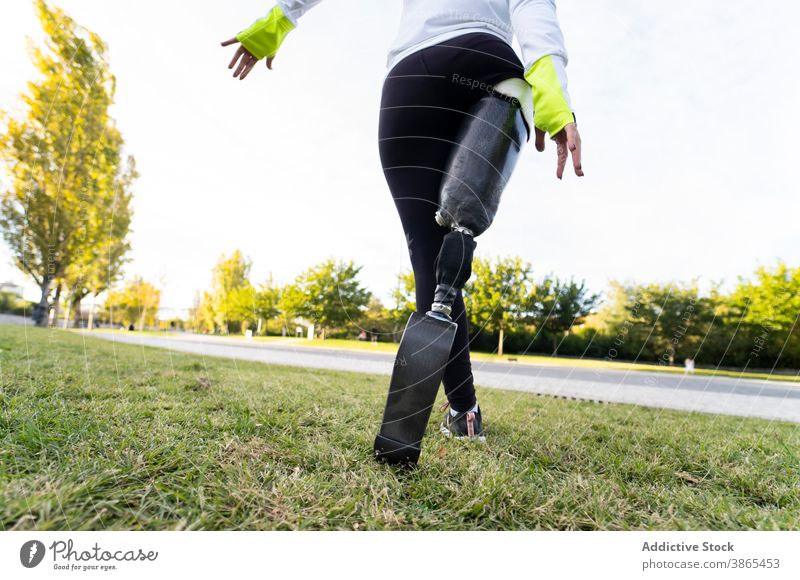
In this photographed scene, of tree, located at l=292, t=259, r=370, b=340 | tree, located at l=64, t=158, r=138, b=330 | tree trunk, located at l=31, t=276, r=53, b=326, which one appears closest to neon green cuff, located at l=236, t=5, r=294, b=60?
tree, located at l=64, t=158, r=138, b=330

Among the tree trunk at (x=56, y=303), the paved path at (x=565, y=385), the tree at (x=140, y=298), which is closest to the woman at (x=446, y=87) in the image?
the tree at (x=140, y=298)

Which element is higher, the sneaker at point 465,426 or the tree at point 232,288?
the tree at point 232,288

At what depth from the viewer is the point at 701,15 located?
1.38m

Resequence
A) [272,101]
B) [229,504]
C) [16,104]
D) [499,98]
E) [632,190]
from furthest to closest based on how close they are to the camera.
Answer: [632,190] → [272,101] → [16,104] → [499,98] → [229,504]

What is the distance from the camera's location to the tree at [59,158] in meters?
1.05

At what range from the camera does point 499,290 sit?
1.45 meters

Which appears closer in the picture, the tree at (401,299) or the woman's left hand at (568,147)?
the woman's left hand at (568,147)

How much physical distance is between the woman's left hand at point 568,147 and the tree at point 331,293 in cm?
74

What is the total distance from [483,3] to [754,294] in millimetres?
A: 1948

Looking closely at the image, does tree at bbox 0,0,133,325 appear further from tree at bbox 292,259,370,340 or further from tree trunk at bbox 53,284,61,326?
tree at bbox 292,259,370,340

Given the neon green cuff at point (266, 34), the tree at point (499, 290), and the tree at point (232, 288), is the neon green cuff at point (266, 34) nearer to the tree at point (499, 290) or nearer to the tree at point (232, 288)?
the tree at point (232, 288)

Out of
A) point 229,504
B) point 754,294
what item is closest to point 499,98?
point 229,504

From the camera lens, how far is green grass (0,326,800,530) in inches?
22.9
